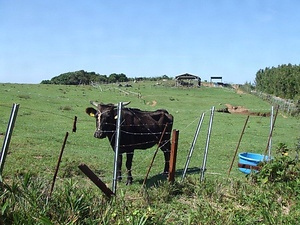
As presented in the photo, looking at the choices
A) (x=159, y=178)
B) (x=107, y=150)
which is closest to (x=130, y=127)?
(x=159, y=178)

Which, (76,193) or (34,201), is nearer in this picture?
(34,201)

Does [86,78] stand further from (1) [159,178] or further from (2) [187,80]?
(1) [159,178]

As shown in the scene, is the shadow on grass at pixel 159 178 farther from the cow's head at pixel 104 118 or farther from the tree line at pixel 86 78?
the tree line at pixel 86 78

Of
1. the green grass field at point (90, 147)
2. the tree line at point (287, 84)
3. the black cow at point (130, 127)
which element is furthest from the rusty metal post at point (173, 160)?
the tree line at point (287, 84)

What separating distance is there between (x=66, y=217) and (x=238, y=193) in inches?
135

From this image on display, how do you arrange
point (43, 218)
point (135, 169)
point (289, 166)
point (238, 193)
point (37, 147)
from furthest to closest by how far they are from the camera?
point (37, 147), point (135, 169), point (289, 166), point (238, 193), point (43, 218)

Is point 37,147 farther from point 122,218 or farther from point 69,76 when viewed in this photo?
point 69,76

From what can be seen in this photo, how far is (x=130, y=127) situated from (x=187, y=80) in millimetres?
59135

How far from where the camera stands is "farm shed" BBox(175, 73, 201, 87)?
Answer: 215ft

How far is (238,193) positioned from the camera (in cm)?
680

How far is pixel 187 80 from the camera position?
68125mm

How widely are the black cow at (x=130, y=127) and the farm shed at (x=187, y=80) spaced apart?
178ft

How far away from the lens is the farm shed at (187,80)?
6562cm

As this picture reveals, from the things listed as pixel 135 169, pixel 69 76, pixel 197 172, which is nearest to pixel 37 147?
pixel 135 169
